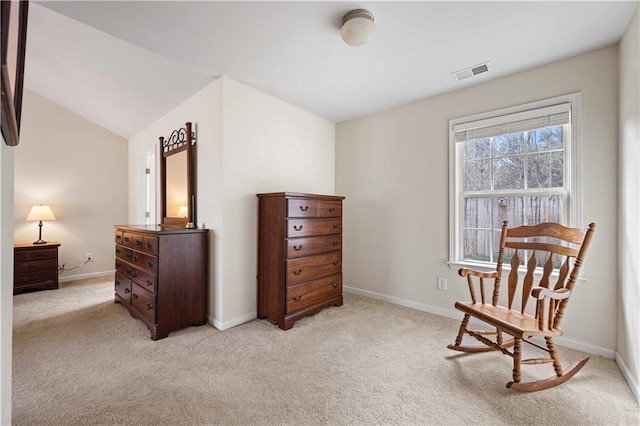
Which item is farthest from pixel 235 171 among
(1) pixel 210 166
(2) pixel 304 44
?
(2) pixel 304 44

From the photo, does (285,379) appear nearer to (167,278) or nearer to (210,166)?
(167,278)

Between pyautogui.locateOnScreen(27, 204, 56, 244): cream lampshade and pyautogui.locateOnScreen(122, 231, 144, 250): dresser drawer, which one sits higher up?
pyautogui.locateOnScreen(27, 204, 56, 244): cream lampshade

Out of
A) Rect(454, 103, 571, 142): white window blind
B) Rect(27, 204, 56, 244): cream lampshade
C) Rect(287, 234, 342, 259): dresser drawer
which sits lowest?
Rect(287, 234, 342, 259): dresser drawer

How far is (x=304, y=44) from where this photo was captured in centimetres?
212

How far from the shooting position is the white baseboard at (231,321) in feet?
8.36

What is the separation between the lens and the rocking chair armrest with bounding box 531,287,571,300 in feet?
5.22

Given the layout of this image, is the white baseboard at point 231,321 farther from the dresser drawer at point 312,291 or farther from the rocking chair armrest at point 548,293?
the rocking chair armrest at point 548,293

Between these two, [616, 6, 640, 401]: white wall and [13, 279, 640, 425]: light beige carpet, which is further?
[616, 6, 640, 401]: white wall

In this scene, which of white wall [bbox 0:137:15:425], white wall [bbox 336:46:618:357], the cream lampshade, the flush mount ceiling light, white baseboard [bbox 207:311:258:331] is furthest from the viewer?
the cream lampshade

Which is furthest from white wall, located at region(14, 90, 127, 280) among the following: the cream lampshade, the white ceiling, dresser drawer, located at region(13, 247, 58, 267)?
the white ceiling

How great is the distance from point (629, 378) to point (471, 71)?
2420 mm

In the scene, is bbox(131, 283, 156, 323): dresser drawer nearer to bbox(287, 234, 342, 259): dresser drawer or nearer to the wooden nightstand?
bbox(287, 234, 342, 259): dresser drawer

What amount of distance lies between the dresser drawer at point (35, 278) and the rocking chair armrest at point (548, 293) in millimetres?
5301

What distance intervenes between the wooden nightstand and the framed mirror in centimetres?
179
